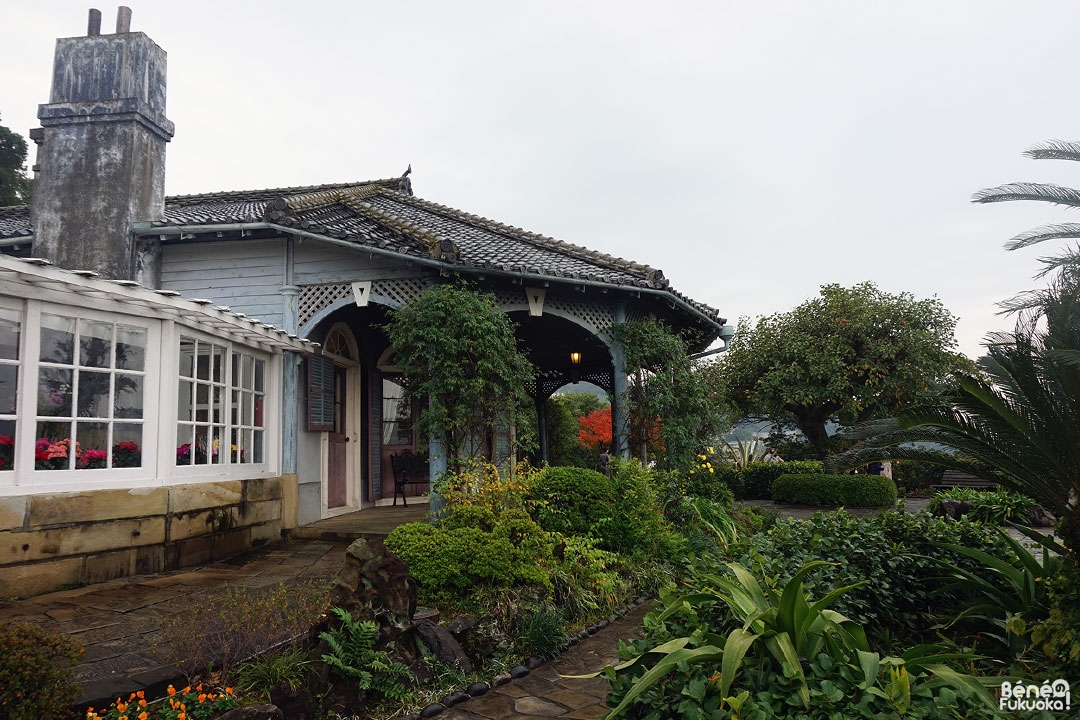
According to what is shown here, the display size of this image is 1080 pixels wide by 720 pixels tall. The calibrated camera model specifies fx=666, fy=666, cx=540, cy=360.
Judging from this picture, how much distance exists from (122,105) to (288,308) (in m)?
3.44

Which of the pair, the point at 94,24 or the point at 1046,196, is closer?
the point at 1046,196

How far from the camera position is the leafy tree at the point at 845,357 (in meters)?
15.2

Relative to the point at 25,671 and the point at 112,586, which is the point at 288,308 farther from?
the point at 25,671

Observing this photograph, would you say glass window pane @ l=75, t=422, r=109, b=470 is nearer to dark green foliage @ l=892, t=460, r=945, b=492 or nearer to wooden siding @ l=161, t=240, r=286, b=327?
wooden siding @ l=161, t=240, r=286, b=327

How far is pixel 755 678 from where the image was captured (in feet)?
Result: 7.87

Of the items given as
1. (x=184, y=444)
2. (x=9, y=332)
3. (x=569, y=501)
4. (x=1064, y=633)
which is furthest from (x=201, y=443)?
(x=1064, y=633)

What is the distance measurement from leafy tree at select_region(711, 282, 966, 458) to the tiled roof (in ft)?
20.7

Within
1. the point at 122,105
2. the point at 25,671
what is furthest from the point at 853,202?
the point at 122,105

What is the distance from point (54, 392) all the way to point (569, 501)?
4481mm

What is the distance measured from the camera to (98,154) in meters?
8.61

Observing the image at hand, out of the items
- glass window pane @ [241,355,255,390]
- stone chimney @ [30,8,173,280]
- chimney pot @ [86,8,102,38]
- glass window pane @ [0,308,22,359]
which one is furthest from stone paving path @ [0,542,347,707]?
chimney pot @ [86,8,102,38]

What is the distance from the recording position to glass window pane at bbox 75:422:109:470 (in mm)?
5590

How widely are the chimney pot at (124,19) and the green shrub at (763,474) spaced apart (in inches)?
565

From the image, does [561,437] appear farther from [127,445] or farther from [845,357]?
[127,445]
